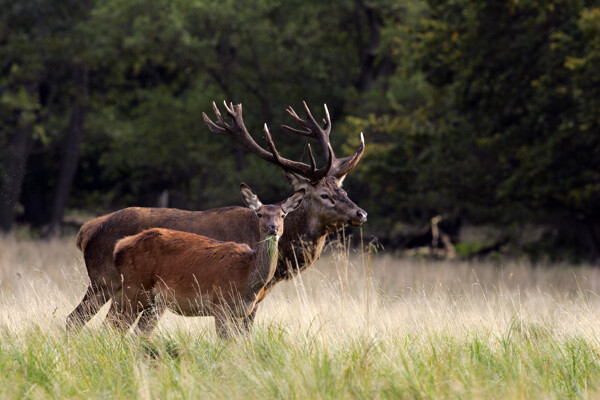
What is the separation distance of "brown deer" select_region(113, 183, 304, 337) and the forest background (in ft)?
26.7

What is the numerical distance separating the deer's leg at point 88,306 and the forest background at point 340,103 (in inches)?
287

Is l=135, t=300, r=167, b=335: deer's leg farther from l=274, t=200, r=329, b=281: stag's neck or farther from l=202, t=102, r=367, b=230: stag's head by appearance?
l=202, t=102, r=367, b=230: stag's head

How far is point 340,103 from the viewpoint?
869 inches

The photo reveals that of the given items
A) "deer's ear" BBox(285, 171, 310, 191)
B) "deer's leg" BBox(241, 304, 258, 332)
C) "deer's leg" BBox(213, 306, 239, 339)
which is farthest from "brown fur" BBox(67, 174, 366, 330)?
"deer's leg" BBox(213, 306, 239, 339)

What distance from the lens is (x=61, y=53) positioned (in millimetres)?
20266

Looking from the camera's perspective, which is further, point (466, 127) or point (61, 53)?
point (61, 53)

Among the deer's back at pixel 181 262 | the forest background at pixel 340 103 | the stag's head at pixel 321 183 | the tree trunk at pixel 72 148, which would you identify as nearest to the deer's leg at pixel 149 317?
the deer's back at pixel 181 262

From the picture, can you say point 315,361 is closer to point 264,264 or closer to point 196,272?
point 264,264

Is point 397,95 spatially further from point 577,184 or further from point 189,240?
point 189,240

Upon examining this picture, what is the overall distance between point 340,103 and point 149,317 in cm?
1618

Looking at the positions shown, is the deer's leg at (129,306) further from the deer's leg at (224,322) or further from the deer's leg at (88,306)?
the deer's leg at (224,322)

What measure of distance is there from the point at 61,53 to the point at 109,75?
2710 mm

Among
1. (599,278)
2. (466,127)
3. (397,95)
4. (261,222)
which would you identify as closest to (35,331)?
(261,222)

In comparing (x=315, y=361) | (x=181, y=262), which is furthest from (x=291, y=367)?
(x=181, y=262)
